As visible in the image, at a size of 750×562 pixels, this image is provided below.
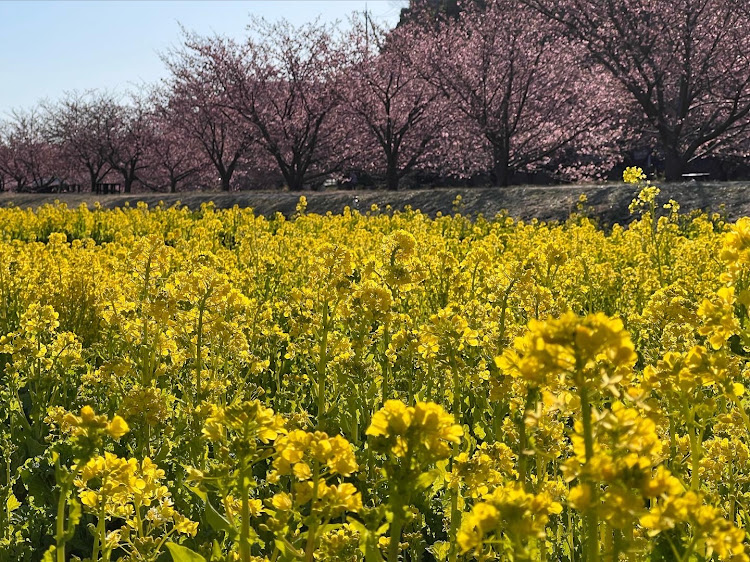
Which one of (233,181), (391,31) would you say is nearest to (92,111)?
(233,181)

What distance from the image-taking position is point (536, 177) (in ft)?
109

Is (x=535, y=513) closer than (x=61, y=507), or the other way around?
(x=535, y=513)

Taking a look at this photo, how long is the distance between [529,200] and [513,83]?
922cm

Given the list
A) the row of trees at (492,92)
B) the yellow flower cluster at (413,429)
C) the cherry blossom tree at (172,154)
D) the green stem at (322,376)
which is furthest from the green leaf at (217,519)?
the cherry blossom tree at (172,154)

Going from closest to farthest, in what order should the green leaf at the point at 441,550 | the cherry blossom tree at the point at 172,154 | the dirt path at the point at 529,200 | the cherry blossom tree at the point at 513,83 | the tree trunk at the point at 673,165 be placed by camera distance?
the green leaf at the point at 441,550
the dirt path at the point at 529,200
the tree trunk at the point at 673,165
the cherry blossom tree at the point at 513,83
the cherry blossom tree at the point at 172,154

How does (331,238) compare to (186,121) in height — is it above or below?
below

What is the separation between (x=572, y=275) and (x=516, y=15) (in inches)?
702

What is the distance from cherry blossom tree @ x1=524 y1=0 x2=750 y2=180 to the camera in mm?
19516

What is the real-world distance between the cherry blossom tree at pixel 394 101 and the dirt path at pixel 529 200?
662 centimetres

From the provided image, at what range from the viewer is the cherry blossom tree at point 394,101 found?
24484 millimetres

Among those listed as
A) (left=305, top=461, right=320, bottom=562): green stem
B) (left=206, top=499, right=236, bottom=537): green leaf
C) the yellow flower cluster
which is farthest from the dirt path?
the yellow flower cluster

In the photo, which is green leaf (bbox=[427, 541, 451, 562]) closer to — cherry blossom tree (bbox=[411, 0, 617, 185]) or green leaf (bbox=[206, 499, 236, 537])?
green leaf (bbox=[206, 499, 236, 537])

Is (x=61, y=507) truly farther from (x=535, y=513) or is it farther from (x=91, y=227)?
(x=91, y=227)

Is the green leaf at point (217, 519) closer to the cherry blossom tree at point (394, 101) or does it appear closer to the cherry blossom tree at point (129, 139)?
the cherry blossom tree at point (394, 101)
